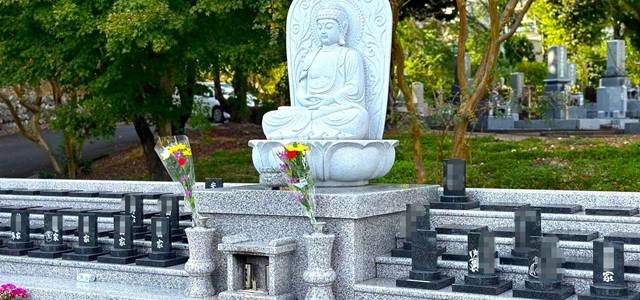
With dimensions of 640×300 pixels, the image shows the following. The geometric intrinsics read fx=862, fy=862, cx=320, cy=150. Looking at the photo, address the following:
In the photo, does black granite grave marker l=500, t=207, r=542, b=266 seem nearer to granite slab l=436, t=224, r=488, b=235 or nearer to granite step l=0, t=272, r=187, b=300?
granite slab l=436, t=224, r=488, b=235

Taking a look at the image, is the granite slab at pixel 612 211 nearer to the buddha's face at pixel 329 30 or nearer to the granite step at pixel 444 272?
the granite step at pixel 444 272

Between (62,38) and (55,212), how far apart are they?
5231 mm

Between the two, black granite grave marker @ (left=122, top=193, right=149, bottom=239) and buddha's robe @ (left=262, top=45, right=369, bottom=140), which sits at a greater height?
buddha's robe @ (left=262, top=45, right=369, bottom=140)

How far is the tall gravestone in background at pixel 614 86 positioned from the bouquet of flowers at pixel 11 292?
17954mm

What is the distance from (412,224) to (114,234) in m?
3.00

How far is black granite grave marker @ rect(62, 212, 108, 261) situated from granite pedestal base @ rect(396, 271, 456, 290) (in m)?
3.33

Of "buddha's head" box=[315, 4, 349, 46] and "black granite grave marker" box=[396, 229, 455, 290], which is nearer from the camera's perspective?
"black granite grave marker" box=[396, 229, 455, 290]

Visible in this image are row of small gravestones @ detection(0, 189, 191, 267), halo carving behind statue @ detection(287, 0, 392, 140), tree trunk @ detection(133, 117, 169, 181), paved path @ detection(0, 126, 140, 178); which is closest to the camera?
row of small gravestones @ detection(0, 189, 191, 267)

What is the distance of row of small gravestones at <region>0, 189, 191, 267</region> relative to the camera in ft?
26.8

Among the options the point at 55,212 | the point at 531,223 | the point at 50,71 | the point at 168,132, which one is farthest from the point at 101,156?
the point at 531,223

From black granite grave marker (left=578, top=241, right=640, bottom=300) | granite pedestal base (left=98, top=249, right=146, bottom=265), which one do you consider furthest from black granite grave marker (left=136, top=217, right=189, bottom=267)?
black granite grave marker (left=578, top=241, right=640, bottom=300)

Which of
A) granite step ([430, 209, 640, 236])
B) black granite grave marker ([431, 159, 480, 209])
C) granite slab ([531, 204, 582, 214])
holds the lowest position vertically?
granite step ([430, 209, 640, 236])

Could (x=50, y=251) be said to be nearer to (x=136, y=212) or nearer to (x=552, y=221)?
(x=136, y=212)

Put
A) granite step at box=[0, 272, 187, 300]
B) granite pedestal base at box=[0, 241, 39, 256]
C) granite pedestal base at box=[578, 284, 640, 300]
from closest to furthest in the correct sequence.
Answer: granite pedestal base at box=[578, 284, 640, 300], granite step at box=[0, 272, 187, 300], granite pedestal base at box=[0, 241, 39, 256]
